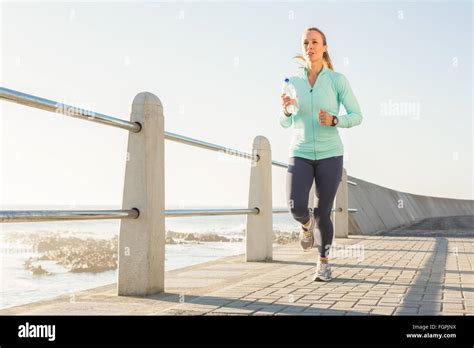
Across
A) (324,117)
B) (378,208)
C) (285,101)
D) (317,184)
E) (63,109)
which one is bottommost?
(317,184)

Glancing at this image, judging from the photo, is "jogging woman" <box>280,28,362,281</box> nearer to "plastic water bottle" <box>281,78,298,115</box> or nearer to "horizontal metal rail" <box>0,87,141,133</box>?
"plastic water bottle" <box>281,78,298,115</box>

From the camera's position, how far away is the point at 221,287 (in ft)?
15.1

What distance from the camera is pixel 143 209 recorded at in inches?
165

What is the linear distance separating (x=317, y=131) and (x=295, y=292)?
1.35m

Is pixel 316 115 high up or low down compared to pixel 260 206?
up

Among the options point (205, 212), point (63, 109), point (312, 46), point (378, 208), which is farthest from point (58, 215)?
point (378, 208)

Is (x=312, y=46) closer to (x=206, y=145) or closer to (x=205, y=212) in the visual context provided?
(x=206, y=145)

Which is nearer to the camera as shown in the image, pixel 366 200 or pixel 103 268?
pixel 103 268

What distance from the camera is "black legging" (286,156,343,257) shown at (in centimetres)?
488

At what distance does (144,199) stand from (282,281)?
1.49 m

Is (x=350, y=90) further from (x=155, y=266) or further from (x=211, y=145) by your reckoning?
(x=155, y=266)

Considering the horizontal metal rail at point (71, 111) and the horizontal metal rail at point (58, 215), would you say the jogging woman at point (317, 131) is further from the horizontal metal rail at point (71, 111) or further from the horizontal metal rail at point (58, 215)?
the horizontal metal rail at point (58, 215)
